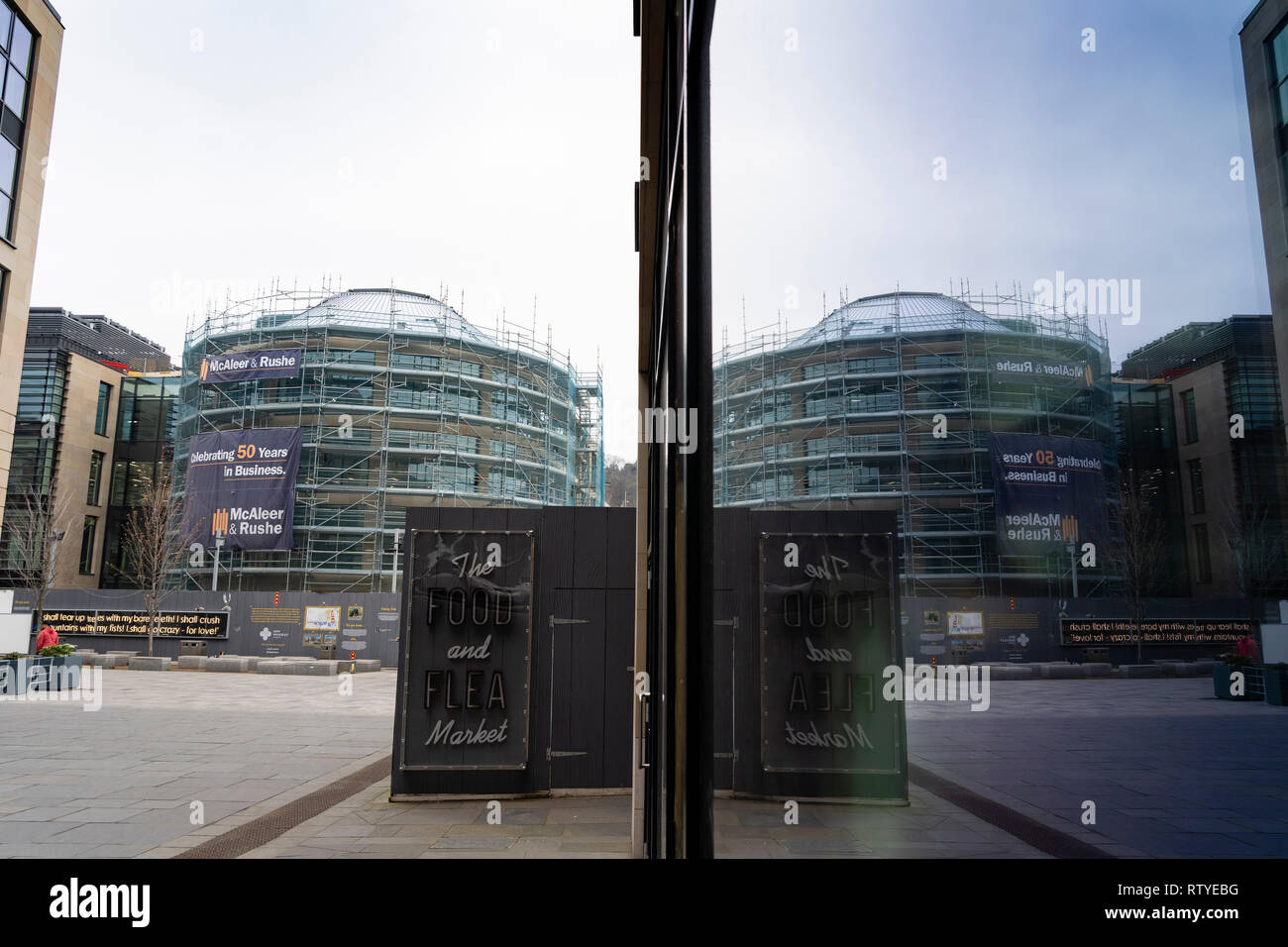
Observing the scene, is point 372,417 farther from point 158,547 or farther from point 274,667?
point 274,667

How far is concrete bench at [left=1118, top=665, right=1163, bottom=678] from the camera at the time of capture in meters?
0.46

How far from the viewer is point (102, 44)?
2280cm

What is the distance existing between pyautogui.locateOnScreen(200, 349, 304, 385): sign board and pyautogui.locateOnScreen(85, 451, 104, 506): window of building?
13.8 metres

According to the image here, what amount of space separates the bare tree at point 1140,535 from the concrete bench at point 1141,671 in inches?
1.8

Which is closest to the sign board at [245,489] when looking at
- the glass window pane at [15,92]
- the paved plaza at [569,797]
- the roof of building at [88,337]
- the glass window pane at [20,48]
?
the paved plaza at [569,797]

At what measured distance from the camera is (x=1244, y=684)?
1.18ft

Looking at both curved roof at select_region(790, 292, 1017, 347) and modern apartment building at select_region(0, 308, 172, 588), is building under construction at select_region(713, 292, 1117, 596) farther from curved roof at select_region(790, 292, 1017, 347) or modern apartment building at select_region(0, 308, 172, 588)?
modern apartment building at select_region(0, 308, 172, 588)

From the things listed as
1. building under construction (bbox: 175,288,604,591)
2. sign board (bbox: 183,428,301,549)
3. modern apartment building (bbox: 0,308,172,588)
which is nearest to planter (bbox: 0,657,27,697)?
sign board (bbox: 183,428,301,549)

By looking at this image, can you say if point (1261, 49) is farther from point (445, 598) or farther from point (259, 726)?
point (259, 726)

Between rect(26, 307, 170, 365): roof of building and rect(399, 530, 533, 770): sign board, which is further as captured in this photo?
rect(26, 307, 170, 365): roof of building

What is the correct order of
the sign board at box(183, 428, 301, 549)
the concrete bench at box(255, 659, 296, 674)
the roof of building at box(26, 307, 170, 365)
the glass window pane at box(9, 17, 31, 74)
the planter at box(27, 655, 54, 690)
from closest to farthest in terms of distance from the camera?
the planter at box(27, 655, 54, 690) → the glass window pane at box(9, 17, 31, 74) → the concrete bench at box(255, 659, 296, 674) → the sign board at box(183, 428, 301, 549) → the roof of building at box(26, 307, 170, 365)

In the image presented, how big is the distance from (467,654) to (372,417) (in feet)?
96.7

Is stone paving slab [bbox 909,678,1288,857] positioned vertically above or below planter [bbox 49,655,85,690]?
above

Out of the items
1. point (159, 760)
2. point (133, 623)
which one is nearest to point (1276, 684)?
point (159, 760)
